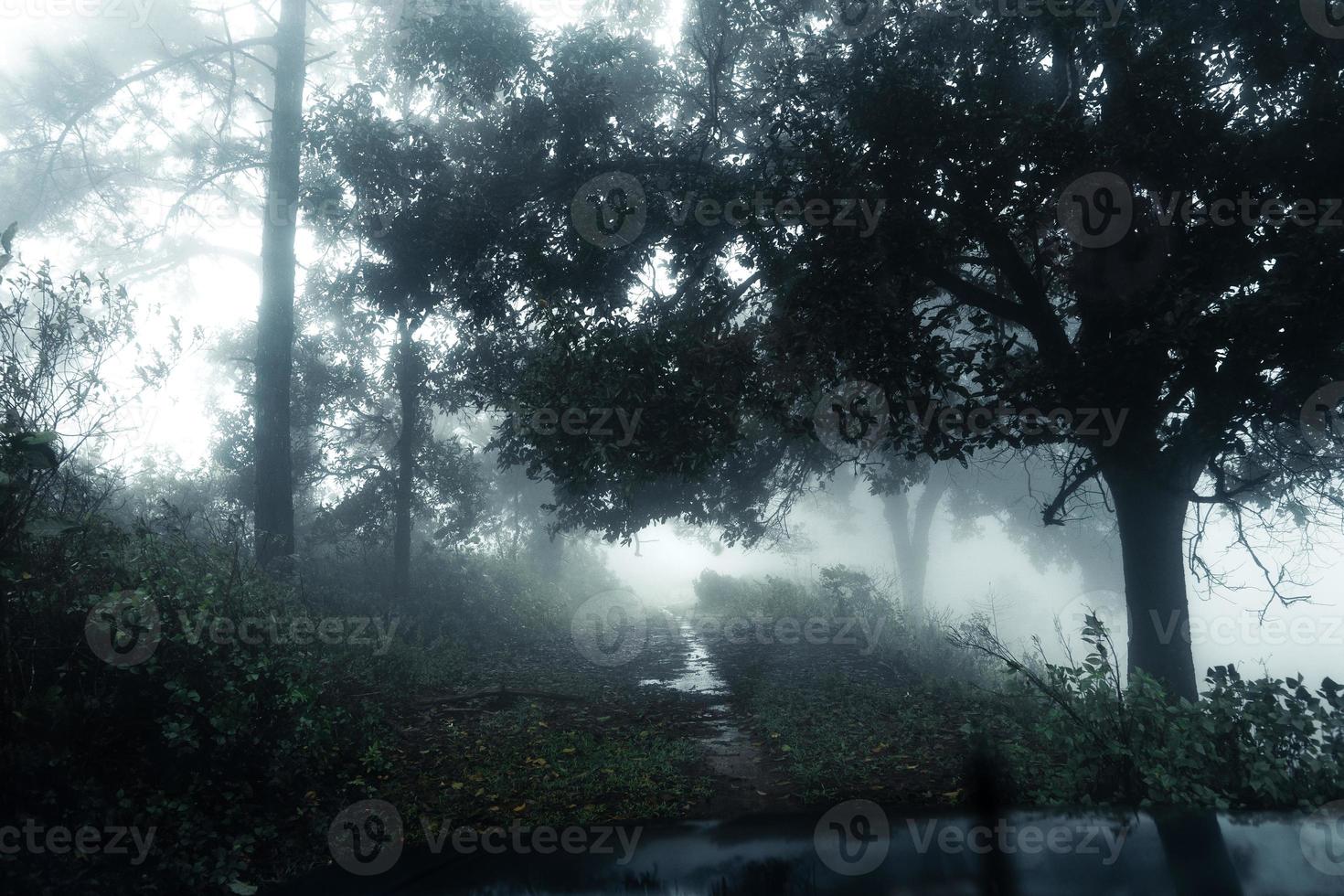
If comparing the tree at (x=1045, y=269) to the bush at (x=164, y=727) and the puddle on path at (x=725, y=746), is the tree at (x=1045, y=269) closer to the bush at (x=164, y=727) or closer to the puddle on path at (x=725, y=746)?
the puddle on path at (x=725, y=746)

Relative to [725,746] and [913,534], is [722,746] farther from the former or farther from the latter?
[913,534]

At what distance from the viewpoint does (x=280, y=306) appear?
16094 millimetres

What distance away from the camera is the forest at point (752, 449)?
572 centimetres

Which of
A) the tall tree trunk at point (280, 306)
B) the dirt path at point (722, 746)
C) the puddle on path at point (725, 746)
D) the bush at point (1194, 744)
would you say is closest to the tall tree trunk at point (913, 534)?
the dirt path at point (722, 746)

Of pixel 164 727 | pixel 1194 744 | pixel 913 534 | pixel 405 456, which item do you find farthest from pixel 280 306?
pixel 913 534

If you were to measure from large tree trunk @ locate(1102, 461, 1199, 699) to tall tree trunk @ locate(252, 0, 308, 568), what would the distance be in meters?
14.4

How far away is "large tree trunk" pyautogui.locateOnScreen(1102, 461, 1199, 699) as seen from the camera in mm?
8992

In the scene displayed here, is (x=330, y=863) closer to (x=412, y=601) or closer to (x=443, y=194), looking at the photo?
(x=443, y=194)

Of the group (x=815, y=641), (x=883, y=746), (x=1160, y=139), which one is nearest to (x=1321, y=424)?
(x=1160, y=139)

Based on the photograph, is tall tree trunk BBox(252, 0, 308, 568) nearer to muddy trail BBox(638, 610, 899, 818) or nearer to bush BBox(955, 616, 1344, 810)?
muddy trail BBox(638, 610, 899, 818)

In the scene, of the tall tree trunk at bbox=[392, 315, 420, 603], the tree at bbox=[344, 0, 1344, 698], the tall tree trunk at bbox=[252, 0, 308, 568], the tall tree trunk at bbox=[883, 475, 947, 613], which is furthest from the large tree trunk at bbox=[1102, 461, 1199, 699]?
the tall tree trunk at bbox=[883, 475, 947, 613]

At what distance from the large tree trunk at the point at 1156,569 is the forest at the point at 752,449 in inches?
2.3

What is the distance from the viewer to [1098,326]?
8984 mm

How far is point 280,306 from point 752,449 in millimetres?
A: 10864
